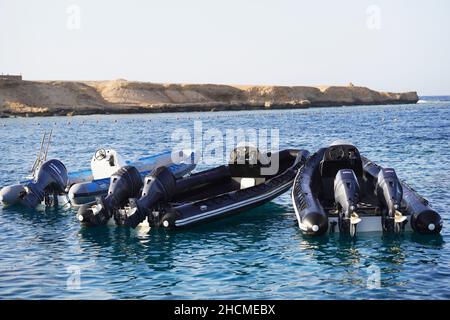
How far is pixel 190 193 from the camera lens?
61.6 feet

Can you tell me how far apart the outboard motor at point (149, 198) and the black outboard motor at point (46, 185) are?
4.25 m

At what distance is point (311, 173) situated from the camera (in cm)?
1734

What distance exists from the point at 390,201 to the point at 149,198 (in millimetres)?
5433

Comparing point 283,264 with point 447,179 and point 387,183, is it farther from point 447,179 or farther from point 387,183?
point 447,179

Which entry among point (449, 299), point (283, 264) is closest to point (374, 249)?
point (283, 264)

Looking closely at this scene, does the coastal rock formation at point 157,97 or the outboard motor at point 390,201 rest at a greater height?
the coastal rock formation at point 157,97

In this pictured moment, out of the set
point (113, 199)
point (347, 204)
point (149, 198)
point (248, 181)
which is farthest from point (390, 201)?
point (113, 199)

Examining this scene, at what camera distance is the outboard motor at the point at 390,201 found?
14.2m

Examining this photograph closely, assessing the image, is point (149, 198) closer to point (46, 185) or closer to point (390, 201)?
point (46, 185)

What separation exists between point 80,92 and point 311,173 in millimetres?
113351

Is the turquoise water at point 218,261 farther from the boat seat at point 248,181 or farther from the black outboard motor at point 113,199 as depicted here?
the boat seat at point 248,181

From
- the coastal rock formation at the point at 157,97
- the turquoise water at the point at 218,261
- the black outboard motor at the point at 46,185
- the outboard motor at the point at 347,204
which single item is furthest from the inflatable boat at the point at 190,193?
the coastal rock formation at the point at 157,97

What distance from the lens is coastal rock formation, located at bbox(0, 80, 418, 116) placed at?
112688 mm
